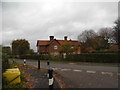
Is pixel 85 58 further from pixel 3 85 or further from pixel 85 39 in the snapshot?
pixel 85 39

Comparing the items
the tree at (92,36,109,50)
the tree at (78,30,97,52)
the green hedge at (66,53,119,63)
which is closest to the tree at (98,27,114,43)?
the tree at (92,36,109,50)

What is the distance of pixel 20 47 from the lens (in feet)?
180

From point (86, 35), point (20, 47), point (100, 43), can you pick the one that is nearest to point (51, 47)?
point (20, 47)

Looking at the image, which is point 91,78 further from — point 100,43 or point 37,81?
point 100,43

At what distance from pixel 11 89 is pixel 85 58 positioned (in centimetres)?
1964

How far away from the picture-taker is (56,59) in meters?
28.2

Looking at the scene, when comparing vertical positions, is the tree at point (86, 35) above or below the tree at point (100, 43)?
above

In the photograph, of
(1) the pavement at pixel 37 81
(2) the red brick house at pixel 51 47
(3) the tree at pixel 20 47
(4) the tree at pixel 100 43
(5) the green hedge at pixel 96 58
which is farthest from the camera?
(3) the tree at pixel 20 47

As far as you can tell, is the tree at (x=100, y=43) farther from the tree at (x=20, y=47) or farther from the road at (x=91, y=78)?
the road at (x=91, y=78)

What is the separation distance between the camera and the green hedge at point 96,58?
19.1m

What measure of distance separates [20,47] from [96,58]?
41074mm

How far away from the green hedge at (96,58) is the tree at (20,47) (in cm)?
3215

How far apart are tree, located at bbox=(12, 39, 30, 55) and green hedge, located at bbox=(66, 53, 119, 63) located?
32.1 meters

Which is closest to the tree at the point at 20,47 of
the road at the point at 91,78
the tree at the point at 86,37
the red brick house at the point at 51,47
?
the red brick house at the point at 51,47
